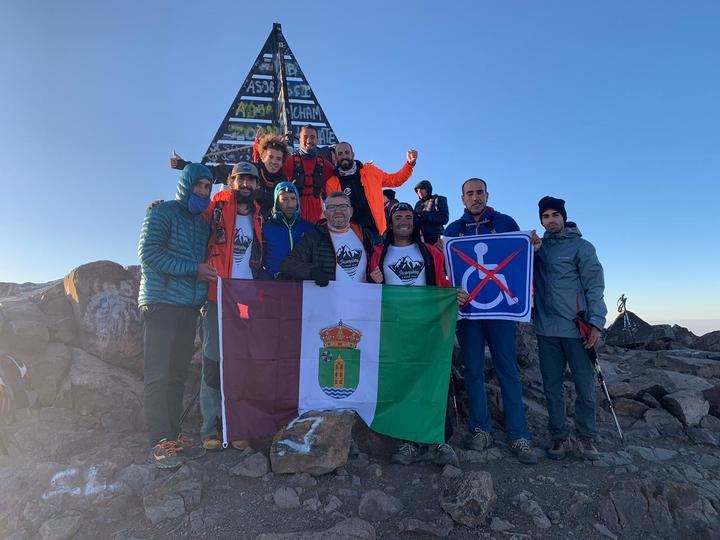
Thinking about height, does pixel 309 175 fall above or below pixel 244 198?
above

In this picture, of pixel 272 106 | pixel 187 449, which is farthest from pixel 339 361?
pixel 272 106

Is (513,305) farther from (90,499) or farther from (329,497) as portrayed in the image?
(90,499)

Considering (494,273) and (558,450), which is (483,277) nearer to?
(494,273)

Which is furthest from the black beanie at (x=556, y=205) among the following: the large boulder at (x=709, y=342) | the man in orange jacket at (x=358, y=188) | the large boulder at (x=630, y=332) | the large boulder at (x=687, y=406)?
the large boulder at (x=709, y=342)

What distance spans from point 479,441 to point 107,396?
480cm

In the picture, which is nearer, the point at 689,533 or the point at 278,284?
the point at 689,533

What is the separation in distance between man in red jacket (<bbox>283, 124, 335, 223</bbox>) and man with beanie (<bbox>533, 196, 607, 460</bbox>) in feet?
10.1

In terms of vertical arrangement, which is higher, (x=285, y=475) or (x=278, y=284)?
(x=278, y=284)

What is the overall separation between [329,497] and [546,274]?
3.56m

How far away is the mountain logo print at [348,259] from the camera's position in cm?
525

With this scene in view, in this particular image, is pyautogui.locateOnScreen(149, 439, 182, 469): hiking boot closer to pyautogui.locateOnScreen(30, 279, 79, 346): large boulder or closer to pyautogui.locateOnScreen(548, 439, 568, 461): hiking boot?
pyautogui.locateOnScreen(30, 279, 79, 346): large boulder

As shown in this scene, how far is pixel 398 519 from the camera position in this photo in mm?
3961

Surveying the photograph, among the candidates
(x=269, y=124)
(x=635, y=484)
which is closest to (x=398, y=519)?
(x=635, y=484)

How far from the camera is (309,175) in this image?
653 centimetres
